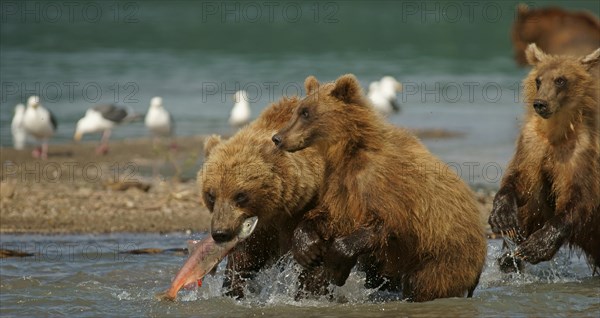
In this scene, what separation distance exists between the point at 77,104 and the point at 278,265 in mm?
15804

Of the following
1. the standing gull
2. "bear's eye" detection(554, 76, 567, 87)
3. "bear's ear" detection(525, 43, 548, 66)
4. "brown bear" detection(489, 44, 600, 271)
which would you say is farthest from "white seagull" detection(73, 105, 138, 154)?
"bear's eye" detection(554, 76, 567, 87)

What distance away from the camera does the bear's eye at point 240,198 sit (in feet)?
24.0

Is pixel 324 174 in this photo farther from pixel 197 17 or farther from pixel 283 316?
pixel 197 17

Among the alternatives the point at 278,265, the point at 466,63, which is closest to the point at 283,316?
the point at 278,265

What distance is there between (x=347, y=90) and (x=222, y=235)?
1222 millimetres

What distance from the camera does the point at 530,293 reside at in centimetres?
848

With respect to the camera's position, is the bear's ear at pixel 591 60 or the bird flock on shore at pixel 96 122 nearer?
the bear's ear at pixel 591 60

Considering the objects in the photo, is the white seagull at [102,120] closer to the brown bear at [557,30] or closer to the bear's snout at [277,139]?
the brown bear at [557,30]

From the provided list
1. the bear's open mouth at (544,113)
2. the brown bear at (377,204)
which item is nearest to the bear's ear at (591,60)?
the bear's open mouth at (544,113)

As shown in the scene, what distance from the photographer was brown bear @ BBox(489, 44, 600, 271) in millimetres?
8414

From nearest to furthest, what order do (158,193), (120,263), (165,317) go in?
1. (165,317)
2. (120,263)
3. (158,193)

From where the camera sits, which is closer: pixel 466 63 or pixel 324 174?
pixel 324 174

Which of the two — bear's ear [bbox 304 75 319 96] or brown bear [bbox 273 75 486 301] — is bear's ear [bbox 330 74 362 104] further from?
bear's ear [bbox 304 75 319 96]

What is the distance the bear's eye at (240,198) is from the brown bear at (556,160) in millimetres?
2108
